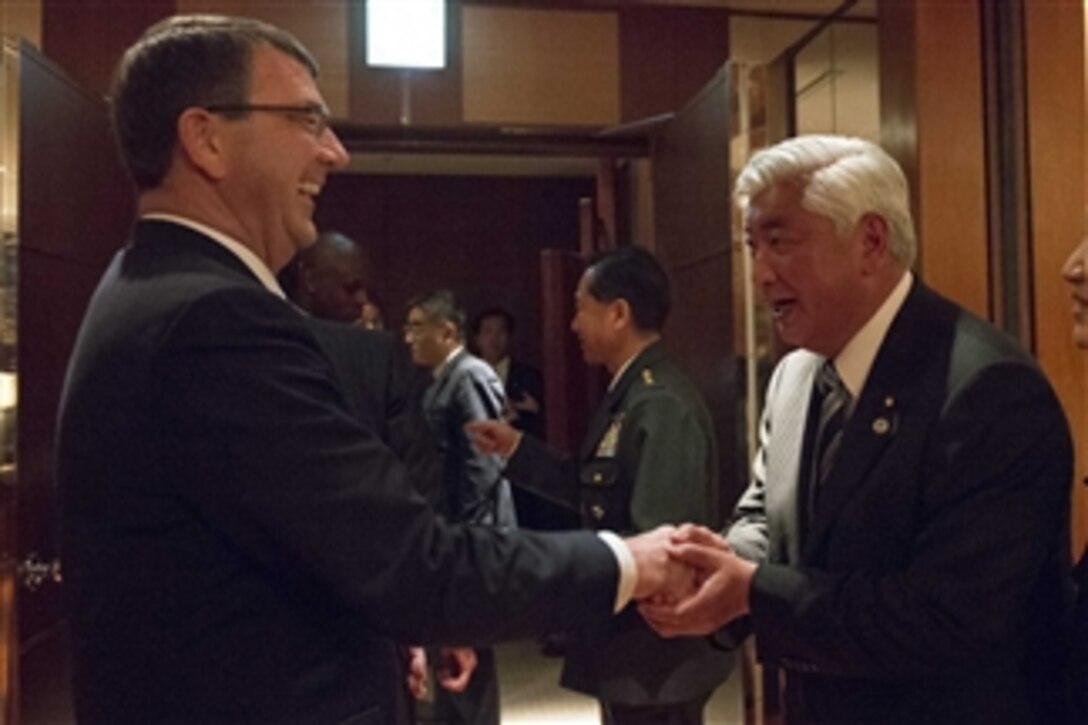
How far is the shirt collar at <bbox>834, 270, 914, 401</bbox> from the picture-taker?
147 cm

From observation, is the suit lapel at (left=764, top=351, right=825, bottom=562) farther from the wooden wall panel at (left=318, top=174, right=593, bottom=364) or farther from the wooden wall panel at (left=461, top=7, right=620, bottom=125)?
the wooden wall panel at (left=318, top=174, right=593, bottom=364)

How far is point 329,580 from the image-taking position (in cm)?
110

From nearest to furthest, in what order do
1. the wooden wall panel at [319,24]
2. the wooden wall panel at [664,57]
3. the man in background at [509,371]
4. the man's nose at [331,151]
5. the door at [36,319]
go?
the man's nose at [331,151] < the door at [36,319] < the wooden wall panel at [319,24] < the wooden wall panel at [664,57] < the man in background at [509,371]

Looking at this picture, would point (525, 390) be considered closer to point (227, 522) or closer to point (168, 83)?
point (168, 83)

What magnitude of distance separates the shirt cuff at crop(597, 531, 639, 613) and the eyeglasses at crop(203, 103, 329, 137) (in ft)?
1.98

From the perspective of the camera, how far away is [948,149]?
94.4 inches

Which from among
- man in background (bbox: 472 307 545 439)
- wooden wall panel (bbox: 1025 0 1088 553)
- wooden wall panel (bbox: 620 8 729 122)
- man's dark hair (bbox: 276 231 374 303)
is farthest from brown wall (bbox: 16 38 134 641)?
man in background (bbox: 472 307 545 439)

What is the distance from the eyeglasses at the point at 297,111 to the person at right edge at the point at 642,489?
1.27 metres

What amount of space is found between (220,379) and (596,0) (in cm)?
322

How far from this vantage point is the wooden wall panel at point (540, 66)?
3.89 meters

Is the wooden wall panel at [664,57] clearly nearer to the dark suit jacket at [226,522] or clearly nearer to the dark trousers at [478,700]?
the dark trousers at [478,700]

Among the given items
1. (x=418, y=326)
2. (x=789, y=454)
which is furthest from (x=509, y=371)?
(x=789, y=454)

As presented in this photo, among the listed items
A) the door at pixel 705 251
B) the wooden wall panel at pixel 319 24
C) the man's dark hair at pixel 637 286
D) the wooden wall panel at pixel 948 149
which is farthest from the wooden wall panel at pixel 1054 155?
the wooden wall panel at pixel 319 24

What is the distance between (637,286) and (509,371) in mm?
3216
